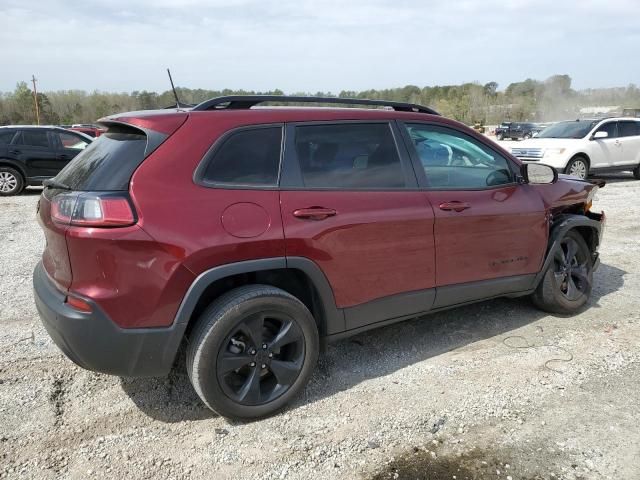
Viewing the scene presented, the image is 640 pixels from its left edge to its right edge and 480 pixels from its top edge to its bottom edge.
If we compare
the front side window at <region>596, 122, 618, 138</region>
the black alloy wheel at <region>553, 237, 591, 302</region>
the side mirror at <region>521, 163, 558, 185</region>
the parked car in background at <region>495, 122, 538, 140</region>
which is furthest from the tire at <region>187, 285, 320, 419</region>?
the parked car in background at <region>495, 122, 538, 140</region>

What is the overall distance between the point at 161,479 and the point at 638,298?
4.44 meters

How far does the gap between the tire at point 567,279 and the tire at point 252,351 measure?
88.0 inches

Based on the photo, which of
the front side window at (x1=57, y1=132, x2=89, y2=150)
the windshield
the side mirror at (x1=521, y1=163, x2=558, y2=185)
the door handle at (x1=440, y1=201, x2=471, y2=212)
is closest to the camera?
the door handle at (x1=440, y1=201, x2=471, y2=212)

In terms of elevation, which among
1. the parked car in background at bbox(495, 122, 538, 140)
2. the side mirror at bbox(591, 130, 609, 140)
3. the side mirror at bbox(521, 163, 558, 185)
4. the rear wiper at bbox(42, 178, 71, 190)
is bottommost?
the parked car in background at bbox(495, 122, 538, 140)

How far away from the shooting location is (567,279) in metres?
4.27

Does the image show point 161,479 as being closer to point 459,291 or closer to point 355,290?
point 355,290

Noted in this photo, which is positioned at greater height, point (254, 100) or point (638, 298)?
point (254, 100)

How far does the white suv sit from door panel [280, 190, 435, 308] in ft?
32.5

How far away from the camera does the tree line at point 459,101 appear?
6638 centimetres

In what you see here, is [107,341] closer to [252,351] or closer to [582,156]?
[252,351]

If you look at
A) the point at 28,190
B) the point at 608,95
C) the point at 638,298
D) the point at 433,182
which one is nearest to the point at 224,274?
the point at 433,182

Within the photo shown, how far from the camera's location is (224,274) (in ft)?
8.55

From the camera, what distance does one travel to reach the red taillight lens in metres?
2.45

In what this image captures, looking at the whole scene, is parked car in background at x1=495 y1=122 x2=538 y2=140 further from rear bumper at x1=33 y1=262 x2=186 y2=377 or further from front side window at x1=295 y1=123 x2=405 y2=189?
rear bumper at x1=33 y1=262 x2=186 y2=377
